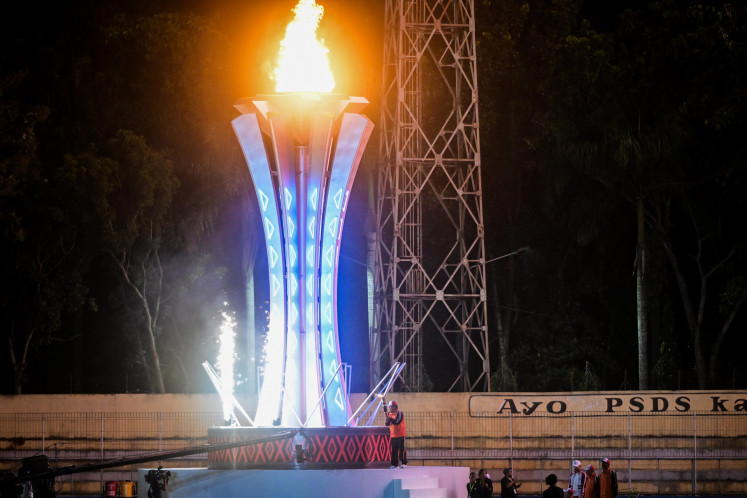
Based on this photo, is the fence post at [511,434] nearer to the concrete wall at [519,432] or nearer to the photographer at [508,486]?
the concrete wall at [519,432]

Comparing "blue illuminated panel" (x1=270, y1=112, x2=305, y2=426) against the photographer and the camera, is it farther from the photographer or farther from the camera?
the photographer

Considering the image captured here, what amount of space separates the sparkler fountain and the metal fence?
10.2 meters

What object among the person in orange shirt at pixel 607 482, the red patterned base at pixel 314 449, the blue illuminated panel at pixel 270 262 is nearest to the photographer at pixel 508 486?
the person in orange shirt at pixel 607 482

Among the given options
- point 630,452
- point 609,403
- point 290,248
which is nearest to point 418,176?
point 609,403

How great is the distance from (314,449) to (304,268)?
3.76 m

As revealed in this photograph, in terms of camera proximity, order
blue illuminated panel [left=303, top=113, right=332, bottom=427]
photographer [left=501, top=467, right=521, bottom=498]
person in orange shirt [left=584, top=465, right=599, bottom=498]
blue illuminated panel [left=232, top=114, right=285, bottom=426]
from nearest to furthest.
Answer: person in orange shirt [left=584, top=465, right=599, bottom=498] < photographer [left=501, top=467, right=521, bottom=498] < blue illuminated panel [left=303, top=113, right=332, bottom=427] < blue illuminated panel [left=232, top=114, right=285, bottom=426]

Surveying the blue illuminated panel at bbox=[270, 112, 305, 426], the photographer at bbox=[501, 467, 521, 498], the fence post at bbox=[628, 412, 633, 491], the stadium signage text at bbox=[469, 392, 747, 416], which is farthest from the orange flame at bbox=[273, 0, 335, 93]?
the fence post at bbox=[628, 412, 633, 491]

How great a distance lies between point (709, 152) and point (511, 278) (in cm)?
1059

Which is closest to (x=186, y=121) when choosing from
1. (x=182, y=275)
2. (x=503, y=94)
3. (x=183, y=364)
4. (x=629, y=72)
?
(x=182, y=275)

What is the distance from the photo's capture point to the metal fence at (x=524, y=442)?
34.9 m

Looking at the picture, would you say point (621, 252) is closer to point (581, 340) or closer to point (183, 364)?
point (581, 340)

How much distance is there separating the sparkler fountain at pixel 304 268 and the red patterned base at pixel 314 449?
0.07ft

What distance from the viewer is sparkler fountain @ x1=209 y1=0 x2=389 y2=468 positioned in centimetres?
2603

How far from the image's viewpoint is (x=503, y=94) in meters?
52.1
